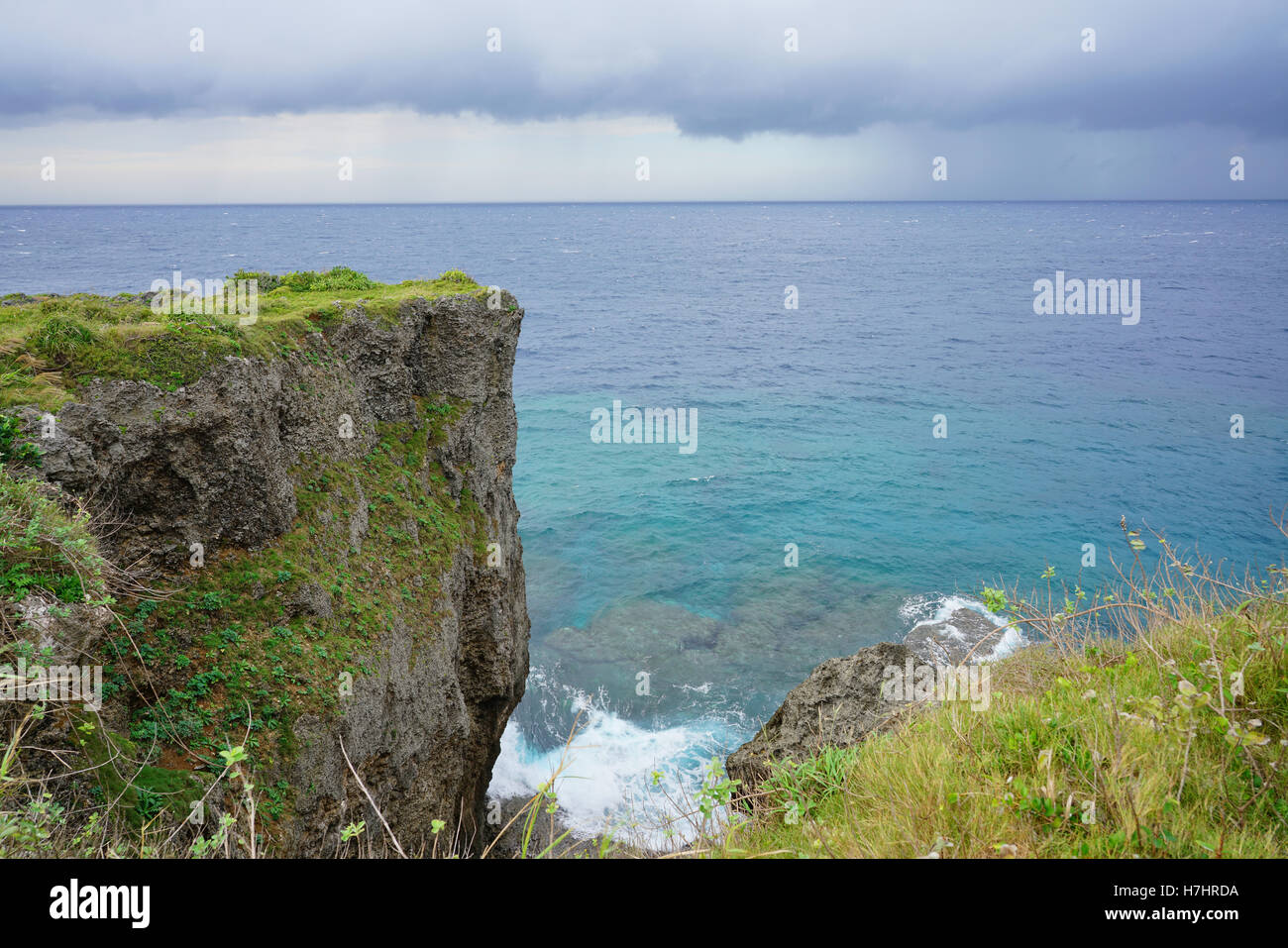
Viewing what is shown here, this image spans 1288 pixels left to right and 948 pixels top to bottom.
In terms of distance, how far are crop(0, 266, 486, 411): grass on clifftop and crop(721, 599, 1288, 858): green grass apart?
40.9 ft

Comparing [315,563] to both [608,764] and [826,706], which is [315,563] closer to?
[826,706]

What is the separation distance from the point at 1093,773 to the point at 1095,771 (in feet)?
0.84

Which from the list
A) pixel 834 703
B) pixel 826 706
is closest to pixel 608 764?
pixel 826 706

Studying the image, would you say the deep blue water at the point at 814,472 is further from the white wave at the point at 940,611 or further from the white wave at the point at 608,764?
the white wave at the point at 940,611

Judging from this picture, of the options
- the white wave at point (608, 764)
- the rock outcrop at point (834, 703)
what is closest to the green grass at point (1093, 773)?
the rock outcrop at point (834, 703)

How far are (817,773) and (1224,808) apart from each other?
10.9 ft

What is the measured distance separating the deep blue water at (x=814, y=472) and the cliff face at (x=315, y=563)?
38.2 ft

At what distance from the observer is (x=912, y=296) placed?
110m

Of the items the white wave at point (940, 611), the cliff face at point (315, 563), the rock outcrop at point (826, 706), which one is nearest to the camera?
the cliff face at point (315, 563)

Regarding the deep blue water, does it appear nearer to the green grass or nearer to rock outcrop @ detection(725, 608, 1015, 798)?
rock outcrop @ detection(725, 608, 1015, 798)

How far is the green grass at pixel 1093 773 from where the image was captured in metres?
4.90

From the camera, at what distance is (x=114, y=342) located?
40.7 feet

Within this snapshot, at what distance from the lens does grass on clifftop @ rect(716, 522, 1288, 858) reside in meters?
4.91

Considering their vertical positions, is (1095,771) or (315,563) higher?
(1095,771)
